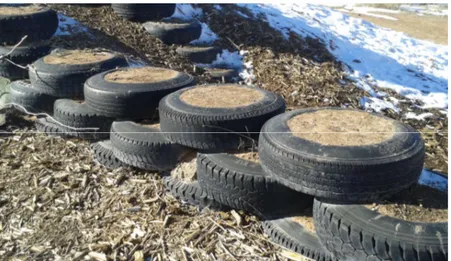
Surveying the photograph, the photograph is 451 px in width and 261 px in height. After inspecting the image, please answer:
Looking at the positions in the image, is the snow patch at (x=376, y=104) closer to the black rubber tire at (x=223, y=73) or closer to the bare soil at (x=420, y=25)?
the black rubber tire at (x=223, y=73)

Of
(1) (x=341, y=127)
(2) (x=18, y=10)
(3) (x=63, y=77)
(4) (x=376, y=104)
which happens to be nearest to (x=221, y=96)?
(1) (x=341, y=127)

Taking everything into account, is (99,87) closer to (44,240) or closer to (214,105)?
(214,105)

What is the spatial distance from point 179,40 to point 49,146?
13.2 feet

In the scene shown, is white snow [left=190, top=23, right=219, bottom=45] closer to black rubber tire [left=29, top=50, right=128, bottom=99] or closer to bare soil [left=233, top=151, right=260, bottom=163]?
black rubber tire [left=29, top=50, right=128, bottom=99]

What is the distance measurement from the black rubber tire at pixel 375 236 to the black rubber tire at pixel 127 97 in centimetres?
238

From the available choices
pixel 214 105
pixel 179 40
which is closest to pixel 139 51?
pixel 179 40

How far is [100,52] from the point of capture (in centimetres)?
670

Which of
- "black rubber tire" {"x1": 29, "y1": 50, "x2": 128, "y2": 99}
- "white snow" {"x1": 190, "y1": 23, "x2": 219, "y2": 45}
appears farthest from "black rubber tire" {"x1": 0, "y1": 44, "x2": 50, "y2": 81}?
"white snow" {"x1": 190, "y1": 23, "x2": 219, "y2": 45}

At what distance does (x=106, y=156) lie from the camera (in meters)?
4.78

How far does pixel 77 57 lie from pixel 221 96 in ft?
9.33

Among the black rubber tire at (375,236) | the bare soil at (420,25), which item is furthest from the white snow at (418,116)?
the bare soil at (420,25)

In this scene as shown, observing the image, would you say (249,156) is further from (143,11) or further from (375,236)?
(143,11)

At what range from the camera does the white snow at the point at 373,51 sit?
824 centimetres

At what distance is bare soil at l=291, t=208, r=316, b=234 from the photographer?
135 inches
